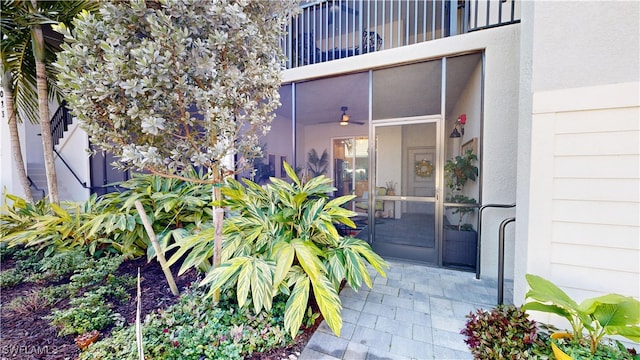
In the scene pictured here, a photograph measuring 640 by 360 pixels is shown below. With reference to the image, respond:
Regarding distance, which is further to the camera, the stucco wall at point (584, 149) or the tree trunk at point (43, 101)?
the tree trunk at point (43, 101)

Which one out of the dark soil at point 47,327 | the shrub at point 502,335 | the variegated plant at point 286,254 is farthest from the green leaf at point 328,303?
the shrub at point 502,335

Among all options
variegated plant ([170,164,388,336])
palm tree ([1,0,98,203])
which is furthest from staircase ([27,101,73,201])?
variegated plant ([170,164,388,336])

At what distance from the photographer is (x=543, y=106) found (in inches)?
75.5

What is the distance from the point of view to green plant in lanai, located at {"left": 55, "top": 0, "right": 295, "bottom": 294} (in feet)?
4.87

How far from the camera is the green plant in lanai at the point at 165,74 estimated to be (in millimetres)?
1483

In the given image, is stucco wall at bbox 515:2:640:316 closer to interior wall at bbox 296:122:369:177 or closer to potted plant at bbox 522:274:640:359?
potted plant at bbox 522:274:640:359

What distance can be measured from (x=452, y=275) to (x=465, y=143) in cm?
177

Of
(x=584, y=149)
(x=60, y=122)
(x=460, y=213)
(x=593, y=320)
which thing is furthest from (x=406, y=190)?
(x=60, y=122)

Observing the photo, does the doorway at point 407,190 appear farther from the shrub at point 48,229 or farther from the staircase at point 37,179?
the staircase at point 37,179

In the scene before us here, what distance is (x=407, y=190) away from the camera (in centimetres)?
345

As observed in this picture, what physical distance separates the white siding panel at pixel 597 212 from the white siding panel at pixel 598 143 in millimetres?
387

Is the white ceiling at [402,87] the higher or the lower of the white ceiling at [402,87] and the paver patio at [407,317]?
the higher

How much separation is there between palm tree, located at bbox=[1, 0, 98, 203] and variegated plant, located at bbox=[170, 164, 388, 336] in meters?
3.25

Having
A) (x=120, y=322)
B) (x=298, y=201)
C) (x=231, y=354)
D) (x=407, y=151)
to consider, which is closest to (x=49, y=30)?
(x=120, y=322)
